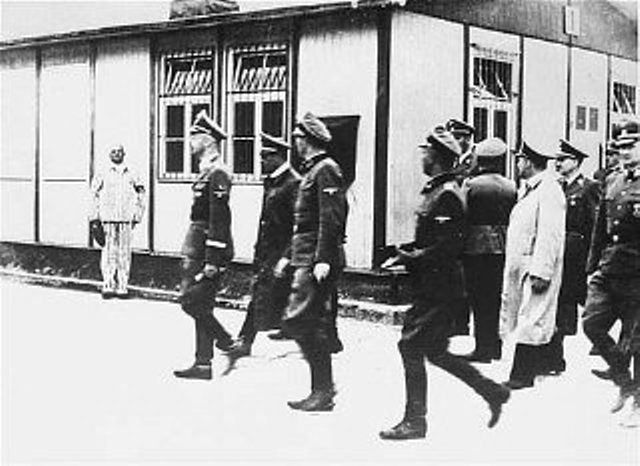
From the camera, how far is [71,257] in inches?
435

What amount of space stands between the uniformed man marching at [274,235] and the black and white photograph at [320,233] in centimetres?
Answer: 2

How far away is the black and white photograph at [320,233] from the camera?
5715 mm

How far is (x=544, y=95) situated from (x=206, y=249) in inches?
171

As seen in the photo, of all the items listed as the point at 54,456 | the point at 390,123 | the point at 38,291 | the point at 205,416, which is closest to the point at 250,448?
the point at 205,416

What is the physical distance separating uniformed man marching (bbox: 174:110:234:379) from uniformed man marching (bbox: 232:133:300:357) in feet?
1.06

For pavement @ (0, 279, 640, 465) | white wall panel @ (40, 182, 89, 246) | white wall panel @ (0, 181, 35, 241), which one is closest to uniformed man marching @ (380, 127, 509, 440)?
pavement @ (0, 279, 640, 465)

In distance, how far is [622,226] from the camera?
246 inches

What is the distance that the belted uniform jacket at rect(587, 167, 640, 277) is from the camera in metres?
6.18

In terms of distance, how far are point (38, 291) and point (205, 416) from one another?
199 inches

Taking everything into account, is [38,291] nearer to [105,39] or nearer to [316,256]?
[105,39]

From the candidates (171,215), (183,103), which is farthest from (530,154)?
(171,215)

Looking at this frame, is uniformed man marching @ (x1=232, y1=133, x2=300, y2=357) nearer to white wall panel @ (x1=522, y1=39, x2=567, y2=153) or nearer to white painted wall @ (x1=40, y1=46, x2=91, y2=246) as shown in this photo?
white wall panel @ (x1=522, y1=39, x2=567, y2=153)

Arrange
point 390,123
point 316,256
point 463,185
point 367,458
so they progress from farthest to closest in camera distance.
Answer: point 390,123, point 463,185, point 316,256, point 367,458

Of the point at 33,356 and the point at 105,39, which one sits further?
the point at 105,39
